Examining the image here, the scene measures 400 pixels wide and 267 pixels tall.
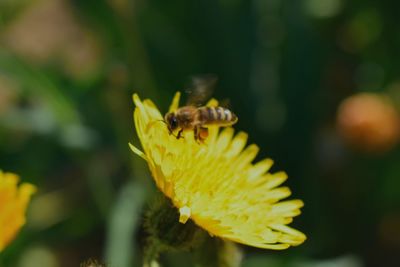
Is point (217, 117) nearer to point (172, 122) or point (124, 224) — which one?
point (172, 122)

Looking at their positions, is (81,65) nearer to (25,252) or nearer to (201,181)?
(25,252)

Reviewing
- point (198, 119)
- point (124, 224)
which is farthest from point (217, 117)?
point (124, 224)

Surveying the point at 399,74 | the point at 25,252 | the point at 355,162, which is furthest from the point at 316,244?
the point at 25,252

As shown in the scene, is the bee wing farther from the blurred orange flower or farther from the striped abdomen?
the blurred orange flower

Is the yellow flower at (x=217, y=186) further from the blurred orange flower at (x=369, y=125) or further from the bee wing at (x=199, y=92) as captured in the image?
the blurred orange flower at (x=369, y=125)

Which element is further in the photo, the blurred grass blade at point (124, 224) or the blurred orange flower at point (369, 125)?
the blurred orange flower at point (369, 125)

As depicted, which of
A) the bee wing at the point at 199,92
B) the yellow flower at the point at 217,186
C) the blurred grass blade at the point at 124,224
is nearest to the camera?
the yellow flower at the point at 217,186

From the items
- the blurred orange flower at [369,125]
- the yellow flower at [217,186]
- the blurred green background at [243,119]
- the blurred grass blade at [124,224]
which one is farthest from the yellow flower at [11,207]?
the blurred orange flower at [369,125]
